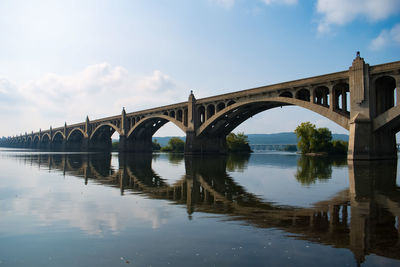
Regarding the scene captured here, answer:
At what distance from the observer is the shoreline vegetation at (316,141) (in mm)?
74625

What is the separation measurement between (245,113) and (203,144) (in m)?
11.6

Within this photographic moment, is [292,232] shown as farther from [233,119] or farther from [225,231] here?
[233,119]

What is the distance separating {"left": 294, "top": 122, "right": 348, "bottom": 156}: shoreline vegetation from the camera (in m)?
74.6

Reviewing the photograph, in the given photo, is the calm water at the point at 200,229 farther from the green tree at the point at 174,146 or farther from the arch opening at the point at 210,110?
the green tree at the point at 174,146

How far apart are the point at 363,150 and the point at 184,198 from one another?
29435 millimetres

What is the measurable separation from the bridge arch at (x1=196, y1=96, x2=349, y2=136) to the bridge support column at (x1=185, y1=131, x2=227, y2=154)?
143cm

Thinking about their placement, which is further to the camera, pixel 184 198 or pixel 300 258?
pixel 184 198

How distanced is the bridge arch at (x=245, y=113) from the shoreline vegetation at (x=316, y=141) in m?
20.9

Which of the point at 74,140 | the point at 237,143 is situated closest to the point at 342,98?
the point at 237,143

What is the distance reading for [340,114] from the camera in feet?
128

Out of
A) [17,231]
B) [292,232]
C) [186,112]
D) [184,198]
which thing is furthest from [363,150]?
[186,112]

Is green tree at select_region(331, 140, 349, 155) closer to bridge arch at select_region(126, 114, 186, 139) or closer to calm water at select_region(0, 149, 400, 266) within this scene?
bridge arch at select_region(126, 114, 186, 139)

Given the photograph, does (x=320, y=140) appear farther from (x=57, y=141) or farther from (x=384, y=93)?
(x=57, y=141)

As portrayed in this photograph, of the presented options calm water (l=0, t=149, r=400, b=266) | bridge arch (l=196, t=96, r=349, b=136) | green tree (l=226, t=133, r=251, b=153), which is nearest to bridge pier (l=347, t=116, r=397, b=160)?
bridge arch (l=196, t=96, r=349, b=136)
